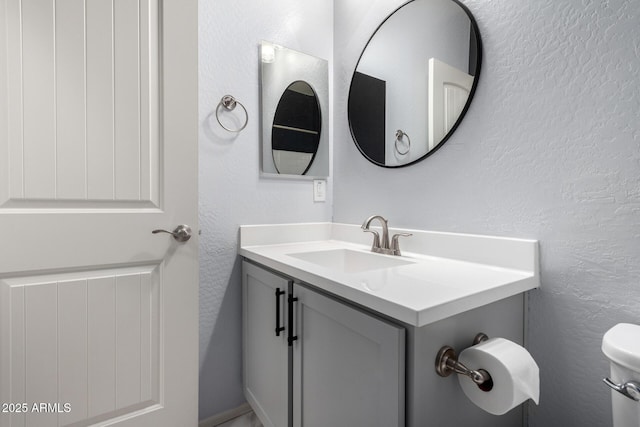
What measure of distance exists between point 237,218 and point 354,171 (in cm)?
62

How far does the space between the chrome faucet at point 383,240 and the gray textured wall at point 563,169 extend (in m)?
0.23

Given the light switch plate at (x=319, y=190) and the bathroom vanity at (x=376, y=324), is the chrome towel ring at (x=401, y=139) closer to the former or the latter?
the bathroom vanity at (x=376, y=324)

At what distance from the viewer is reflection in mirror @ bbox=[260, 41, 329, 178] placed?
59.7 inches

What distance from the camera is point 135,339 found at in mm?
1127

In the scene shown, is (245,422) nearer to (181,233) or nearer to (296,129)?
(181,233)

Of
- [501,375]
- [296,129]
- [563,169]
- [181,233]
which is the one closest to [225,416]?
[181,233]

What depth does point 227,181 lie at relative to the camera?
1433 mm

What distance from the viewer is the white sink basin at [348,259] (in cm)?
131

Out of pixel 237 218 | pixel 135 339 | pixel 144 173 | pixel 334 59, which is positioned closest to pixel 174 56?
pixel 144 173

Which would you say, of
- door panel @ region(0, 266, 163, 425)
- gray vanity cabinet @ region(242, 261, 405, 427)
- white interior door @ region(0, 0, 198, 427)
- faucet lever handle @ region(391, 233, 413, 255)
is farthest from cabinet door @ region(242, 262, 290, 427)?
faucet lever handle @ region(391, 233, 413, 255)

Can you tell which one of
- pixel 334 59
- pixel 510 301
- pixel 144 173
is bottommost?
pixel 510 301

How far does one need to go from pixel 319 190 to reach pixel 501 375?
47.4 inches

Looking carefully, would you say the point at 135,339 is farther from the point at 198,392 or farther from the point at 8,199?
the point at 8,199

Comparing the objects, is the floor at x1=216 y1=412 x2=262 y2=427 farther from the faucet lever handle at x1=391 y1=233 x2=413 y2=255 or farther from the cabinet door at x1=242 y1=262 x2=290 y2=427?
the faucet lever handle at x1=391 y1=233 x2=413 y2=255
